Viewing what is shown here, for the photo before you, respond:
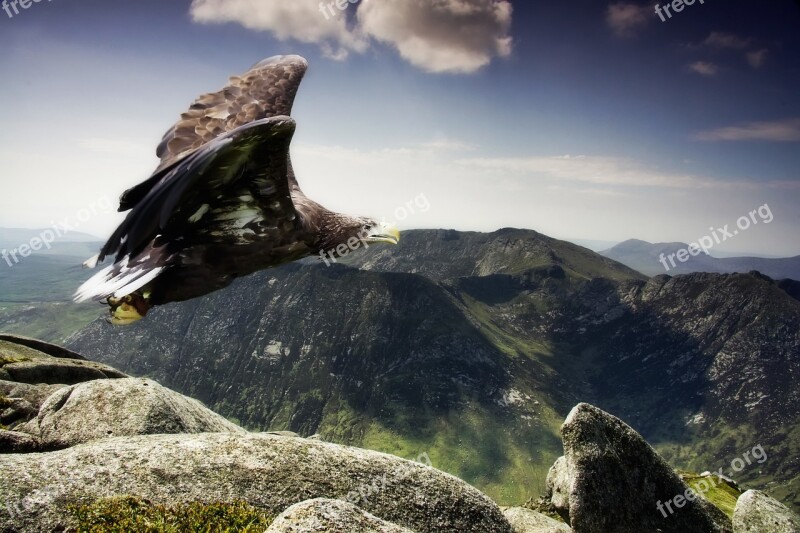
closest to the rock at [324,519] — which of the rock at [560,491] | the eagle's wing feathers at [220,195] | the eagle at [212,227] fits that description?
the eagle at [212,227]

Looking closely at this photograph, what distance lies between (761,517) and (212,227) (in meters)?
15.6

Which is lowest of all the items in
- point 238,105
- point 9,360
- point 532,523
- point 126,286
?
point 532,523

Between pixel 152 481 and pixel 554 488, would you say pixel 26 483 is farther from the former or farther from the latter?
pixel 554 488

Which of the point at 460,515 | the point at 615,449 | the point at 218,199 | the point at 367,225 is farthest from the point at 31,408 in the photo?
the point at 615,449

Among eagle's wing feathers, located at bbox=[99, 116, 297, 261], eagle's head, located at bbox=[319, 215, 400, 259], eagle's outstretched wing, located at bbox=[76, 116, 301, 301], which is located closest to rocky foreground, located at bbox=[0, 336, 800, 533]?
eagle's outstretched wing, located at bbox=[76, 116, 301, 301]

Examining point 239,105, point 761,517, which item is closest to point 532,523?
point 761,517

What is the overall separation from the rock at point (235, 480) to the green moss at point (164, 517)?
0.25 metres

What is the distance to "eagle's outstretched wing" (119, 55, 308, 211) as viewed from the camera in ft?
36.0

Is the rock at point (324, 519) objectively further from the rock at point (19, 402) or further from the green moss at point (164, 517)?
the rock at point (19, 402)

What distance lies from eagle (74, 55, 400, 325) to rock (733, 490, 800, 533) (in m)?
12.6

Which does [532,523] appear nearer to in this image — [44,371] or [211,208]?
[211,208]

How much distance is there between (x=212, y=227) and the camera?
8.52 m

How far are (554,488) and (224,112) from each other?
16.2 meters

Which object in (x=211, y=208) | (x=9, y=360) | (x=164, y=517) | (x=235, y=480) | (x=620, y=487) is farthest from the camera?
(x=9, y=360)
